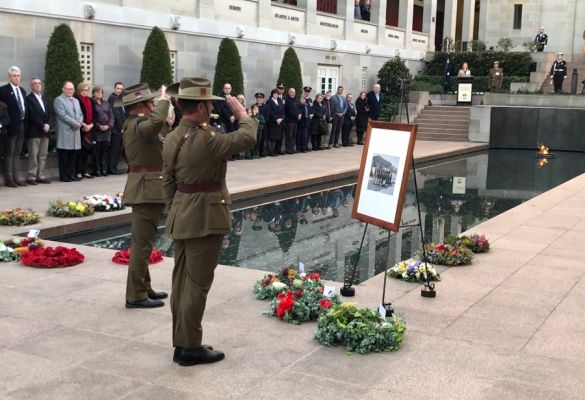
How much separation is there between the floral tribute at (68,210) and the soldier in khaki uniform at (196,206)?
602cm

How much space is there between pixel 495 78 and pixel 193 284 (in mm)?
31089

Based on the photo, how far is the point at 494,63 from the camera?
118ft

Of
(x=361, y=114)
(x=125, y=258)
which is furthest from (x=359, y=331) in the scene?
(x=361, y=114)

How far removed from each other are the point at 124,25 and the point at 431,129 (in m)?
16.1

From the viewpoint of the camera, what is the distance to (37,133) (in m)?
14.3

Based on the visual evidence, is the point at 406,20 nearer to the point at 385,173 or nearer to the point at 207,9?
the point at 207,9

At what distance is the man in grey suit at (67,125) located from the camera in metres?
14.6

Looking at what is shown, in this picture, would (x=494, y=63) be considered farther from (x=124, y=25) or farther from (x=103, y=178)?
(x=103, y=178)

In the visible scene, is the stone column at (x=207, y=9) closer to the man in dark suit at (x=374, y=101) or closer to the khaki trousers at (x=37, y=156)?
the man in dark suit at (x=374, y=101)

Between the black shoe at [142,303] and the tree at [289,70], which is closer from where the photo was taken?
the black shoe at [142,303]

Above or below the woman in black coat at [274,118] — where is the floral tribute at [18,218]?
below

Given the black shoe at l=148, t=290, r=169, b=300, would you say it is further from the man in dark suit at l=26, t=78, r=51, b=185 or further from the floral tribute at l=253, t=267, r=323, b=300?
the man in dark suit at l=26, t=78, r=51, b=185

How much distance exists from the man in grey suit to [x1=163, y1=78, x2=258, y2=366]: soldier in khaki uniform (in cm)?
1002

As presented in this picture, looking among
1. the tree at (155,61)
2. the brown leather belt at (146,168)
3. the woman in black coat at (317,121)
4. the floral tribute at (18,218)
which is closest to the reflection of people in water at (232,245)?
the brown leather belt at (146,168)
